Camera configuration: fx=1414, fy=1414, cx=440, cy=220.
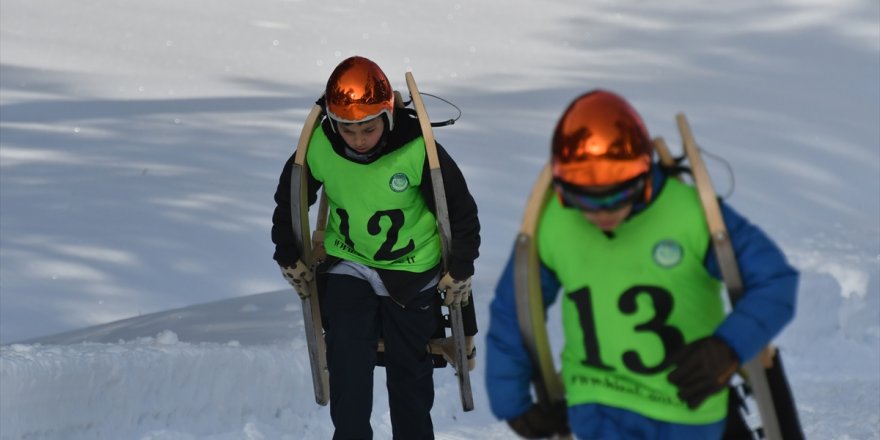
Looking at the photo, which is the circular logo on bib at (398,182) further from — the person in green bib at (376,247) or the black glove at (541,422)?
the black glove at (541,422)

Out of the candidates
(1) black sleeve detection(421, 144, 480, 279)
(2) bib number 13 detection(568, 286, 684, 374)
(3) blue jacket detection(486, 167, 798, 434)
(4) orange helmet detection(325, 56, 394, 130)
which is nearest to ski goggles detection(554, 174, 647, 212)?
(3) blue jacket detection(486, 167, 798, 434)

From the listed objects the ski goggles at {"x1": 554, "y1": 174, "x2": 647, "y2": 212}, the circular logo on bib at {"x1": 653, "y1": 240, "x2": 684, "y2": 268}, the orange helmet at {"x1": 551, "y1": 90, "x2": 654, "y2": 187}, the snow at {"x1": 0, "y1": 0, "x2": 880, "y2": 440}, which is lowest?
the snow at {"x1": 0, "y1": 0, "x2": 880, "y2": 440}

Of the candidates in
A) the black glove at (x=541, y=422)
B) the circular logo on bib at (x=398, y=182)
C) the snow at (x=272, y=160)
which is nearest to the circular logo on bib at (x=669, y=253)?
the black glove at (x=541, y=422)

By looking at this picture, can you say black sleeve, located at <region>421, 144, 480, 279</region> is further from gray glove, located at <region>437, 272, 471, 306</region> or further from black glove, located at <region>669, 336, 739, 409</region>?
black glove, located at <region>669, 336, 739, 409</region>

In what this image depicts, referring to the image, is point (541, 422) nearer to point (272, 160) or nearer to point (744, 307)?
point (744, 307)

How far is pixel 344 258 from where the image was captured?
215 inches

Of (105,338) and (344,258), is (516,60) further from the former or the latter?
(344,258)

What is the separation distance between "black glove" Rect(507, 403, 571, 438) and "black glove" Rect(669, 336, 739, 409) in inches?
16.7

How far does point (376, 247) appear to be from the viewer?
540 cm

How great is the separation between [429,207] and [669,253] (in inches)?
88.3

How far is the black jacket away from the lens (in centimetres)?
536

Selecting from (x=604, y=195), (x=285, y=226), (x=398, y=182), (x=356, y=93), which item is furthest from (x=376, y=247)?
(x=604, y=195)

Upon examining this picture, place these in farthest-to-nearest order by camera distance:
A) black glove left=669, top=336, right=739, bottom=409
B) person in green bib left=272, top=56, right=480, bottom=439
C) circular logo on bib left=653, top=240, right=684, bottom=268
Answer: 1. person in green bib left=272, top=56, right=480, bottom=439
2. circular logo on bib left=653, top=240, right=684, bottom=268
3. black glove left=669, top=336, right=739, bottom=409

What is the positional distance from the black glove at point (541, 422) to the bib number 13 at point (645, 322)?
234 mm
